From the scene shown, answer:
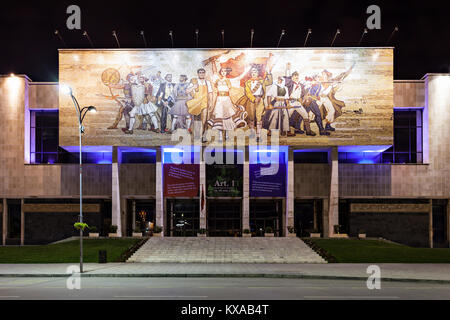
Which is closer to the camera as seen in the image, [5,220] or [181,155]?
[5,220]

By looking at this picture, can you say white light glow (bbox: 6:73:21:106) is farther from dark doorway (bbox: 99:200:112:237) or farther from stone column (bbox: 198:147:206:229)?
stone column (bbox: 198:147:206:229)

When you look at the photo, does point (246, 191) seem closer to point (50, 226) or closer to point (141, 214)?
point (141, 214)

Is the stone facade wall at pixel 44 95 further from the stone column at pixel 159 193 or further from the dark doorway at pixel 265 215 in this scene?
the dark doorway at pixel 265 215

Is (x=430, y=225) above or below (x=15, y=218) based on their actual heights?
below

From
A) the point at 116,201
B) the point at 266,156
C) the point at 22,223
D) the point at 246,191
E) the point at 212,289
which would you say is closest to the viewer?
A: the point at 212,289

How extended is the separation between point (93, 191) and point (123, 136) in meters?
7.58

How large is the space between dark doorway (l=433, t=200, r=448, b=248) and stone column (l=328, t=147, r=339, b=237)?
36.2 feet

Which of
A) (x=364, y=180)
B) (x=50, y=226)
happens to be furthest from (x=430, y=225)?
(x=50, y=226)

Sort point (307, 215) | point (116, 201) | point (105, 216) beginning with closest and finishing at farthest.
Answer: point (116, 201) → point (105, 216) → point (307, 215)

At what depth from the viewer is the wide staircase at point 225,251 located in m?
35.9

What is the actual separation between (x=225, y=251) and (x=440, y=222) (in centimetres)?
2584

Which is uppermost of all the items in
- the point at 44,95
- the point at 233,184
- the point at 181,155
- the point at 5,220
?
the point at 44,95

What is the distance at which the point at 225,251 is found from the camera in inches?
1526
